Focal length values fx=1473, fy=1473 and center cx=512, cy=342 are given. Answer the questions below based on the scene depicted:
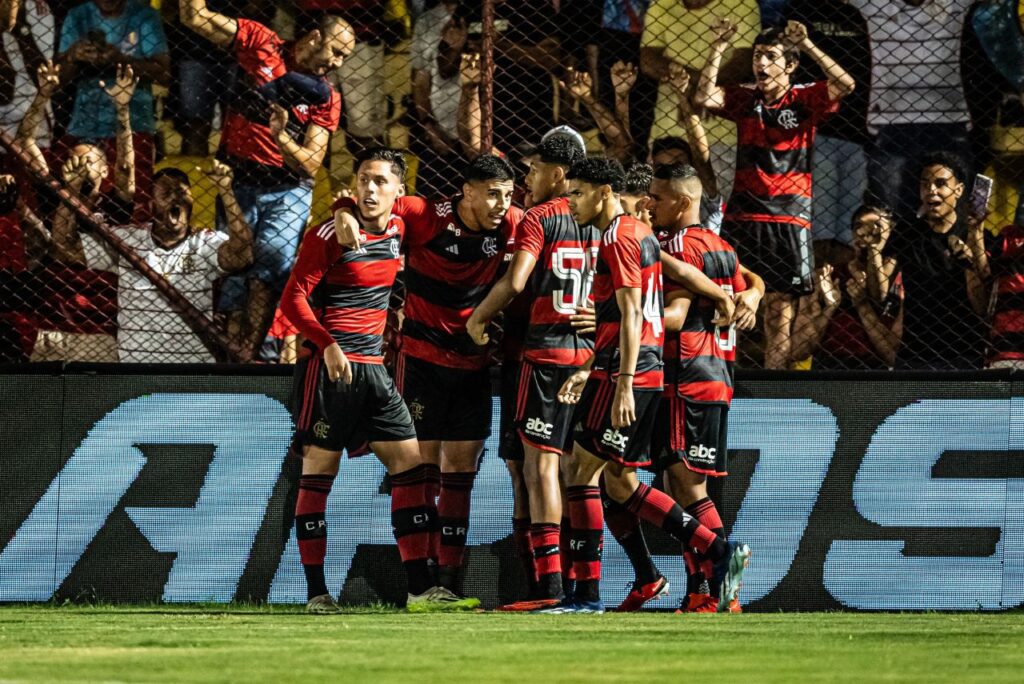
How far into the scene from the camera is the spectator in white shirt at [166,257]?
8.38m

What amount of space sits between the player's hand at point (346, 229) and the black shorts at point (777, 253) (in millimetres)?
2594

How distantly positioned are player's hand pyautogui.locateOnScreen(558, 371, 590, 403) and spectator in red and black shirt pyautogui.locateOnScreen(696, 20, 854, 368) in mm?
1875

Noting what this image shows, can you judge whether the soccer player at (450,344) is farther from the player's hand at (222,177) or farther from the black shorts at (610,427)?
the player's hand at (222,177)

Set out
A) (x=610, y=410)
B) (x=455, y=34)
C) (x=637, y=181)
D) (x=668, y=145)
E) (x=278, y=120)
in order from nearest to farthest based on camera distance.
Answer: (x=610, y=410) → (x=637, y=181) → (x=668, y=145) → (x=278, y=120) → (x=455, y=34)

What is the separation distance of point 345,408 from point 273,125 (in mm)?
2519

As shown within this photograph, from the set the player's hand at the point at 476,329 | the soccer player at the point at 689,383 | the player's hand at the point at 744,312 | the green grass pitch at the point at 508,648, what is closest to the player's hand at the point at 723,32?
the soccer player at the point at 689,383

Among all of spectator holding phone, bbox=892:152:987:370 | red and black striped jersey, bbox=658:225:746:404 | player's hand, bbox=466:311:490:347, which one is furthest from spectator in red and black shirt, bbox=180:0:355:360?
spectator holding phone, bbox=892:152:987:370

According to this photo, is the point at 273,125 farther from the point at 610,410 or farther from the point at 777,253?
the point at 610,410

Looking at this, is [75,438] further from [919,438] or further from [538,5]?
[919,438]

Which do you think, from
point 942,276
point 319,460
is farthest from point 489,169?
point 942,276

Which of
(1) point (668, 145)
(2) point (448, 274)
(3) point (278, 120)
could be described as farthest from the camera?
(3) point (278, 120)

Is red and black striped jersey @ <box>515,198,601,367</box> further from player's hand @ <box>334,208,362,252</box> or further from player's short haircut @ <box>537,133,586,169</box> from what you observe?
player's hand @ <box>334,208,362,252</box>

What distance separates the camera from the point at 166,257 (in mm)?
8719

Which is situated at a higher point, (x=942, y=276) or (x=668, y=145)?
(x=668, y=145)
